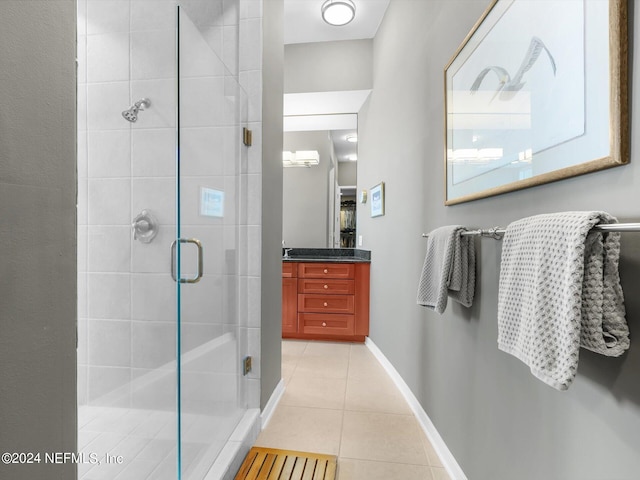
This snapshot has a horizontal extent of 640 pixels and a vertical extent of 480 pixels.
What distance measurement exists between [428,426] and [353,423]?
0.40 metres

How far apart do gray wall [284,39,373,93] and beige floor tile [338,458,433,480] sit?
2.93m

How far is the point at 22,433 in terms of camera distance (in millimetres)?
463

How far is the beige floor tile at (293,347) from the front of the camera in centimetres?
285

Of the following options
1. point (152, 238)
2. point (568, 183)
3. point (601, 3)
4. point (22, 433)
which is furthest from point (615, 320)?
point (152, 238)

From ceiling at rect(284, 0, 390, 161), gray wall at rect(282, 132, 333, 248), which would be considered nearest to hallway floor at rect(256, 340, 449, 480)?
gray wall at rect(282, 132, 333, 248)

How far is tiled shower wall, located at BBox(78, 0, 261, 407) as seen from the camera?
1506 millimetres

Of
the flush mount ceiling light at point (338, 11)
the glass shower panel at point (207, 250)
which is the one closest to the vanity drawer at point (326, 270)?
the glass shower panel at point (207, 250)

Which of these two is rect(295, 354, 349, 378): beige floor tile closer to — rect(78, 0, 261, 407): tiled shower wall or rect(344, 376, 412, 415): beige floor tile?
rect(344, 376, 412, 415): beige floor tile

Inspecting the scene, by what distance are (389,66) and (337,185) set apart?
1422 millimetres

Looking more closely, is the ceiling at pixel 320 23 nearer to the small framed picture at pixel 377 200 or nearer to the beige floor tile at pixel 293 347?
the small framed picture at pixel 377 200

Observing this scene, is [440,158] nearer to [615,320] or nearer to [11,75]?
[615,320]

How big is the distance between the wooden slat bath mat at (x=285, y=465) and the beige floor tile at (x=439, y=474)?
0.44 metres

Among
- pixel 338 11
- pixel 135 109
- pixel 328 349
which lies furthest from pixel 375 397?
pixel 338 11

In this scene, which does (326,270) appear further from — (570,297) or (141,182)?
(570,297)
